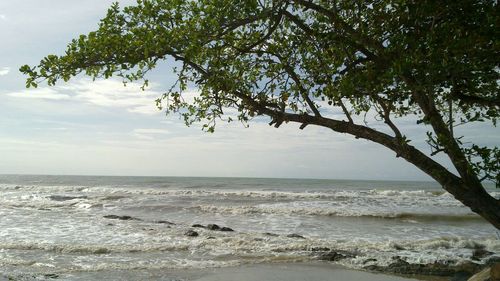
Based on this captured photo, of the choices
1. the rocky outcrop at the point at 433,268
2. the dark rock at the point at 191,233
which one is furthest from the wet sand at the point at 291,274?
the dark rock at the point at 191,233

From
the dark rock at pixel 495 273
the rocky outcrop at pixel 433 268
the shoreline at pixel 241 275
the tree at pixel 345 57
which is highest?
the tree at pixel 345 57

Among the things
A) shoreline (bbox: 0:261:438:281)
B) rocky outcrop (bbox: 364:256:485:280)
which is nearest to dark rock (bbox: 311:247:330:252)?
shoreline (bbox: 0:261:438:281)

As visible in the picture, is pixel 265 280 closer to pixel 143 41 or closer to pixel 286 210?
pixel 143 41

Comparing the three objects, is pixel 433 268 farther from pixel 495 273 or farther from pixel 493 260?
pixel 495 273

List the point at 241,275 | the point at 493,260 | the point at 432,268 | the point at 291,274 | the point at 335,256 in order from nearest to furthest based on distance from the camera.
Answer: the point at 241,275 → the point at 291,274 → the point at 432,268 → the point at 493,260 → the point at 335,256

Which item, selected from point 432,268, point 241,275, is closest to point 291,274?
point 241,275

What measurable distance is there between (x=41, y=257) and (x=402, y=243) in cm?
1154

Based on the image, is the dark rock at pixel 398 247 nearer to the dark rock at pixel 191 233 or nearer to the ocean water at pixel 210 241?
the ocean water at pixel 210 241

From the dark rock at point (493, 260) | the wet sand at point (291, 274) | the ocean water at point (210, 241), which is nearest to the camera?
the wet sand at point (291, 274)

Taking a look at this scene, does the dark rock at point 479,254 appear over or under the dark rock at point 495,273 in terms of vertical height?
→ under

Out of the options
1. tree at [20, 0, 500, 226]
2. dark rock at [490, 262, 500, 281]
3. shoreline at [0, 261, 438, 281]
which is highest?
tree at [20, 0, 500, 226]

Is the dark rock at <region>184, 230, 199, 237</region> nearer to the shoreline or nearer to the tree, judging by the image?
the shoreline

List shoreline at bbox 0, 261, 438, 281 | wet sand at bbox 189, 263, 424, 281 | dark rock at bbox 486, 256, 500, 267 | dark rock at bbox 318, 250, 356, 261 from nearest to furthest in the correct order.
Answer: shoreline at bbox 0, 261, 438, 281 < wet sand at bbox 189, 263, 424, 281 < dark rock at bbox 486, 256, 500, 267 < dark rock at bbox 318, 250, 356, 261

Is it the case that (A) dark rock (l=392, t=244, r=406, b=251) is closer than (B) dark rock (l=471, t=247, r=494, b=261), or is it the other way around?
(B) dark rock (l=471, t=247, r=494, b=261)
